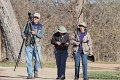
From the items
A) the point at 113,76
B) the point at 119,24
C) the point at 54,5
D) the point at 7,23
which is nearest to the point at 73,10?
the point at 54,5

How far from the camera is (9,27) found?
75.5ft

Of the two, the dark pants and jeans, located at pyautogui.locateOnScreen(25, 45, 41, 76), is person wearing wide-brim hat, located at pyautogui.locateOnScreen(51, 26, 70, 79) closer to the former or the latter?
the dark pants

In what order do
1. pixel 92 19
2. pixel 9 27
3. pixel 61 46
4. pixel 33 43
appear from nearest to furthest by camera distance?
1. pixel 61 46
2. pixel 33 43
3. pixel 9 27
4. pixel 92 19

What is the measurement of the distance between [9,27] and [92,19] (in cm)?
840

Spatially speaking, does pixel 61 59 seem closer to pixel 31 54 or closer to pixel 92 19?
pixel 31 54

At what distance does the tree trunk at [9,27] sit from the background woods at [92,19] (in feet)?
17.4

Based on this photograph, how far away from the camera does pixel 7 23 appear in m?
22.9

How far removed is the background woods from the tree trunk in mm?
5316

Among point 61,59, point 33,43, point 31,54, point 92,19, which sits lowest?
point 61,59

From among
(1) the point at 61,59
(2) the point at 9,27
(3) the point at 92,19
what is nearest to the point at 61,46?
(1) the point at 61,59

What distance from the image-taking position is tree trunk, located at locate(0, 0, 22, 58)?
22797mm

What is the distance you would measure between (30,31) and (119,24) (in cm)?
1534

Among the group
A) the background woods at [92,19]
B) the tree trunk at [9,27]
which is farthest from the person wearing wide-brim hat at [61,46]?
the background woods at [92,19]

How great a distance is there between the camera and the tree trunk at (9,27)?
22.8 m
